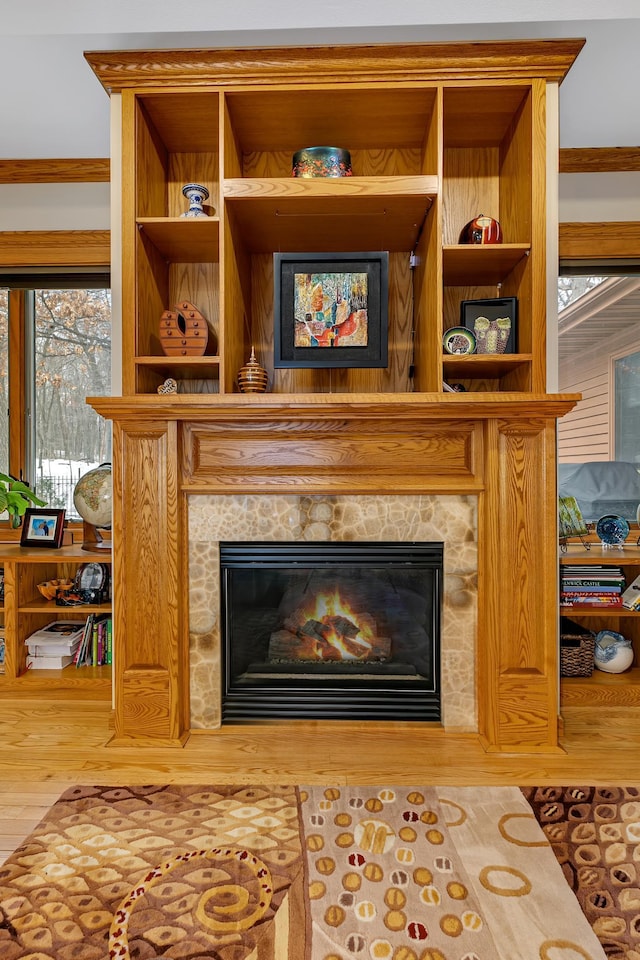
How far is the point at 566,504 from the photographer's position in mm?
2820

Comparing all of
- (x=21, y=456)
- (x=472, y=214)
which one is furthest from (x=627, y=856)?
(x=21, y=456)

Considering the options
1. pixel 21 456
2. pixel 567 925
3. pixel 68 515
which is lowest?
pixel 567 925

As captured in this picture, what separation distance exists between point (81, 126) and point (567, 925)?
133 inches

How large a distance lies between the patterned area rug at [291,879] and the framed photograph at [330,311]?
155 centimetres

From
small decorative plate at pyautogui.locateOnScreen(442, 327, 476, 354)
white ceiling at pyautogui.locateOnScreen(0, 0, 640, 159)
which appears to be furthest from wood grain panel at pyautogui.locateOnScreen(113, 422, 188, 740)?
white ceiling at pyautogui.locateOnScreen(0, 0, 640, 159)

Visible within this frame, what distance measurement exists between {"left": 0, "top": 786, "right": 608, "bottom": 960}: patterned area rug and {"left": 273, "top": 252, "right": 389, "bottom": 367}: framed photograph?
155 centimetres

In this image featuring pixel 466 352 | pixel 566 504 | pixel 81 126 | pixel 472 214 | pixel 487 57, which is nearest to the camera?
pixel 487 57

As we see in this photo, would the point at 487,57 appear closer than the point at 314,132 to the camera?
Yes

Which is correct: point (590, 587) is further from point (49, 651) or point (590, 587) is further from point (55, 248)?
point (55, 248)

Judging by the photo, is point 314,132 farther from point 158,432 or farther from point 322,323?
point 158,432

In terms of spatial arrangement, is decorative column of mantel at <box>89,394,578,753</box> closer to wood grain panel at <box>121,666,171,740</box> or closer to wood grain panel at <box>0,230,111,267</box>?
wood grain panel at <box>121,666,171,740</box>

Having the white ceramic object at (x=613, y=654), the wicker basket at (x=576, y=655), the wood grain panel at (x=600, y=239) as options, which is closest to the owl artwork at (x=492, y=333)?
the wood grain panel at (x=600, y=239)

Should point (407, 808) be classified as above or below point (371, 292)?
below

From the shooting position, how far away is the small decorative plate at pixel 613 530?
111 inches
